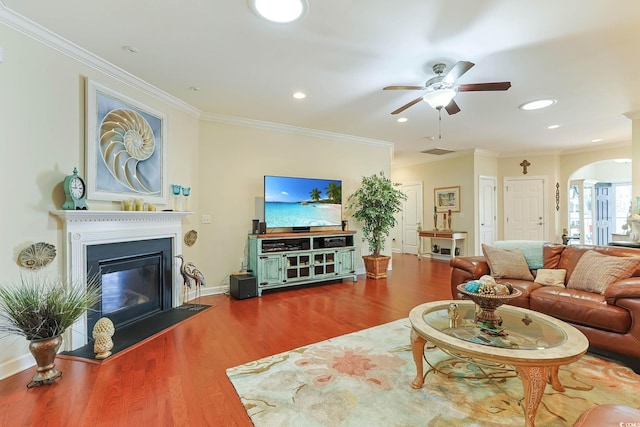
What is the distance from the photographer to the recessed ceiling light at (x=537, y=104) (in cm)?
373

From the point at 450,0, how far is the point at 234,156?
3.30 metres

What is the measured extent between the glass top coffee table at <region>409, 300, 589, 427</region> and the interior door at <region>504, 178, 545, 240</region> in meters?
5.94

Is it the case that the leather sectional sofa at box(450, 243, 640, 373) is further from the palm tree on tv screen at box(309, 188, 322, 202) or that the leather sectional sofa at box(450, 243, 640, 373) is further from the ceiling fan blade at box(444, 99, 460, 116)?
the palm tree on tv screen at box(309, 188, 322, 202)

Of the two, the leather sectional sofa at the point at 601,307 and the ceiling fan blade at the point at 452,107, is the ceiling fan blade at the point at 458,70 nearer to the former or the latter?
the ceiling fan blade at the point at 452,107

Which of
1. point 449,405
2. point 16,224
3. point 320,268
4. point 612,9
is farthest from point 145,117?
point 612,9

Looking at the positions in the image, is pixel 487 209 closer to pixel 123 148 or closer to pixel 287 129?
pixel 287 129

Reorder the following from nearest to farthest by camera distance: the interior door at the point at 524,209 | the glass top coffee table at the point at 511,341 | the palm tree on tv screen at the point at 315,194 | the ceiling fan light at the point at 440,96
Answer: the glass top coffee table at the point at 511,341 < the ceiling fan light at the point at 440,96 < the palm tree on tv screen at the point at 315,194 < the interior door at the point at 524,209

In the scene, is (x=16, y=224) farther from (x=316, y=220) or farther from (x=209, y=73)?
(x=316, y=220)

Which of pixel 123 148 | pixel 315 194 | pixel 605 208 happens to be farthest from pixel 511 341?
pixel 605 208

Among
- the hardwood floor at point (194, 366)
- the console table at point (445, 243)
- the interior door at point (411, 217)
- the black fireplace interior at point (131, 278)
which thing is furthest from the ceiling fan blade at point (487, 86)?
the interior door at point (411, 217)

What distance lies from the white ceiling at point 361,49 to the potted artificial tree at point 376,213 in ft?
4.56

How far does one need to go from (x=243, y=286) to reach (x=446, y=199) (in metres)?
5.59

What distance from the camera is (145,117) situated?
10.7 feet


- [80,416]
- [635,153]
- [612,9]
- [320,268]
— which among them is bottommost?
[80,416]
